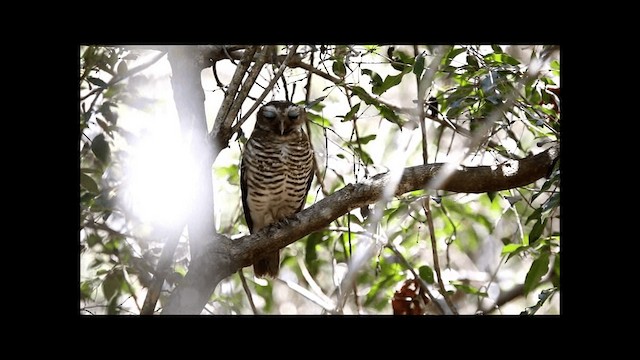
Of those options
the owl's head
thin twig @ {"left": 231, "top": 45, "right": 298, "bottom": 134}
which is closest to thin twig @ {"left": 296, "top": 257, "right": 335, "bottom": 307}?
the owl's head

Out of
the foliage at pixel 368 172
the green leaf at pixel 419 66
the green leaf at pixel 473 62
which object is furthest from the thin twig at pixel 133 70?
the green leaf at pixel 473 62

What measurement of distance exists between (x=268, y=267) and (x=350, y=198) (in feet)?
3.36

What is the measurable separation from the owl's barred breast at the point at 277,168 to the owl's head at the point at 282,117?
34 mm

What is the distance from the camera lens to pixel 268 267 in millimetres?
3424

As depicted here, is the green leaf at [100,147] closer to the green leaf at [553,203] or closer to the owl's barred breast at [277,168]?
the owl's barred breast at [277,168]

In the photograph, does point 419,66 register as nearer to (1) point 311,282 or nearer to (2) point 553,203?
(2) point 553,203

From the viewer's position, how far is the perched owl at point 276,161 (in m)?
3.29

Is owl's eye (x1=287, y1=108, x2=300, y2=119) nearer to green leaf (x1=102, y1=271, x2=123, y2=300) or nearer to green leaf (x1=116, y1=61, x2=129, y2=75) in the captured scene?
green leaf (x1=116, y1=61, x2=129, y2=75)

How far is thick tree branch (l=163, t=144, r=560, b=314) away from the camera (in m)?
2.49
